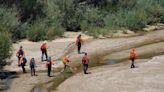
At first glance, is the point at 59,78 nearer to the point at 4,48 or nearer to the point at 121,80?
the point at 121,80

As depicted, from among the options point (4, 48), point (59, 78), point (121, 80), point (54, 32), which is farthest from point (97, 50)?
point (121, 80)

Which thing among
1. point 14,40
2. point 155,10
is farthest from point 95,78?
point 155,10

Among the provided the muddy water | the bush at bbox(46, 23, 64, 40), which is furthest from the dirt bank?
the bush at bbox(46, 23, 64, 40)

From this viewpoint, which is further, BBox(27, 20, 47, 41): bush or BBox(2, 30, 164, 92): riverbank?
BBox(27, 20, 47, 41): bush

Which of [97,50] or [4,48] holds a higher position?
[4,48]

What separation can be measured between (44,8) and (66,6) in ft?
8.56

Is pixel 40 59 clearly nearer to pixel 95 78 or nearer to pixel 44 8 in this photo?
pixel 95 78

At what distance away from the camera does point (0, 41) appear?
30938 mm

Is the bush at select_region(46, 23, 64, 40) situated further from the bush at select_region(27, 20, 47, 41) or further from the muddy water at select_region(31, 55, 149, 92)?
the muddy water at select_region(31, 55, 149, 92)

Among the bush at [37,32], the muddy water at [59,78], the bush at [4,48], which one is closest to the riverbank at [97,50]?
the muddy water at [59,78]

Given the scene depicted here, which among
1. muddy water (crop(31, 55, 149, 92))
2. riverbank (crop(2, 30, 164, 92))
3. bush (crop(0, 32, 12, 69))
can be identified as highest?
bush (crop(0, 32, 12, 69))

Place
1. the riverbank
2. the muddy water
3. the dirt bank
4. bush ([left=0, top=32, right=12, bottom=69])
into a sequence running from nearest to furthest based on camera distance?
the dirt bank, the muddy water, the riverbank, bush ([left=0, top=32, right=12, bottom=69])

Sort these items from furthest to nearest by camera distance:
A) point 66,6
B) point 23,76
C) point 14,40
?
1. point 66,6
2. point 14,40
3. point 23,76

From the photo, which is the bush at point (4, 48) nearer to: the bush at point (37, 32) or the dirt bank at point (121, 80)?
the dirt bank at point (121, 80)
